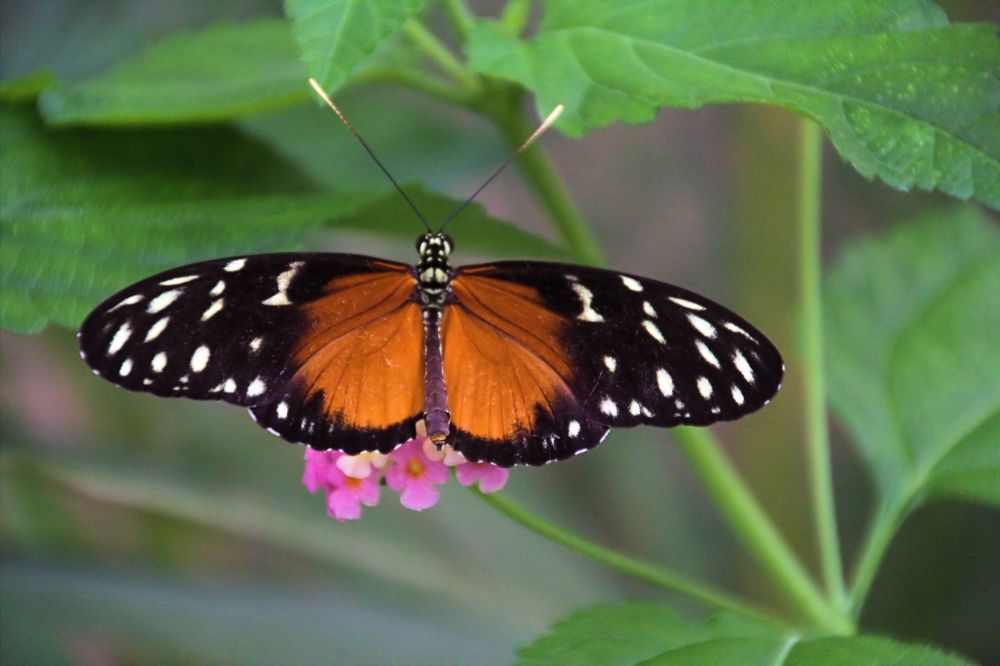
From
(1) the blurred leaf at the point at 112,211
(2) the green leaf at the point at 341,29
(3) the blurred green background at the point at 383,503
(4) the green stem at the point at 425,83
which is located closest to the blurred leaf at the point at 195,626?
(3) the blurred green background at the point at 383,503

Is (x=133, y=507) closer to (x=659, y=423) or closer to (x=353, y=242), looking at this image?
(x=353, y=242)

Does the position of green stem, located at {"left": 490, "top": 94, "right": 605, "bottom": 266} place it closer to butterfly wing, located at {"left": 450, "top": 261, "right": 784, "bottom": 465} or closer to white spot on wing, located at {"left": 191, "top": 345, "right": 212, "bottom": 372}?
butterfly wing, located at {"left": 450, "top": 261, "right": 784, "bottom": 465}

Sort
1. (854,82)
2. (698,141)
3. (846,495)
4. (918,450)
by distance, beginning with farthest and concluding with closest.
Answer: (698,141) < (846,495) < (918,450) < (854,82)

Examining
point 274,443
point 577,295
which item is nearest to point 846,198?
point 274,443

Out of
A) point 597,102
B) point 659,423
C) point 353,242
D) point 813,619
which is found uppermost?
point 353,242

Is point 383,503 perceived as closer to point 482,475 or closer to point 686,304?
point 482,475

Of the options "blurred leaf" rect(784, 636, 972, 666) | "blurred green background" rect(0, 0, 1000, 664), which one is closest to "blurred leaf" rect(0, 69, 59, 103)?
"blurred green background" rect(0, 0, 1000, 664)
